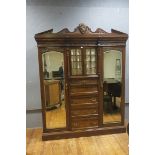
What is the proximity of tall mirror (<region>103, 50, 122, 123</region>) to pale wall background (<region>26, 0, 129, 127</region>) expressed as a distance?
34.4 inches

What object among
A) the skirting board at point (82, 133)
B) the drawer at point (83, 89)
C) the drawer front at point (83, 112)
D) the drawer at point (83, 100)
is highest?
the drawer at point (83, 89)

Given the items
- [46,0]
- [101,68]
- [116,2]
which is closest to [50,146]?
[101,68]

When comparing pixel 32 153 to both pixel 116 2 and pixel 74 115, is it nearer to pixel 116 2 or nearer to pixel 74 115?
pixel 74 115

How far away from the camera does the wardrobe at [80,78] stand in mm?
3555

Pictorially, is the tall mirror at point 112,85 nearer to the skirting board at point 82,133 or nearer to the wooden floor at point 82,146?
the skirting board at point 82,133

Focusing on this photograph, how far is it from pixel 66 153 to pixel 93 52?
1859 millimetres

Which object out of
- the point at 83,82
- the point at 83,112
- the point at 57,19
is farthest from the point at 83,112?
the point at 57,19

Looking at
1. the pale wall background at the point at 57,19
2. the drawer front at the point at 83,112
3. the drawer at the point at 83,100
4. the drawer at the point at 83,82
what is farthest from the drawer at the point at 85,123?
the pale wall background at the point at 57,19

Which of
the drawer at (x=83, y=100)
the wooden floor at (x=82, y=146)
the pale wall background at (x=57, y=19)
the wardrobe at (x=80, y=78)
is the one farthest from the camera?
the pale wall background at (x=57, y=19)

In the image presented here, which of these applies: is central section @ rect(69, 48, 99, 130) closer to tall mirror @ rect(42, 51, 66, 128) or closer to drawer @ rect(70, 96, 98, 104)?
drawer @ rect(70, 96, 98, 104)


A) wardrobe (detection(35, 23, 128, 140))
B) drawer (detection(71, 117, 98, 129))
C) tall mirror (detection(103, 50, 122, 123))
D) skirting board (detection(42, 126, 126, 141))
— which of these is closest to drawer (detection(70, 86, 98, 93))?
wardrobe (detection(35, 23, 128, 140))

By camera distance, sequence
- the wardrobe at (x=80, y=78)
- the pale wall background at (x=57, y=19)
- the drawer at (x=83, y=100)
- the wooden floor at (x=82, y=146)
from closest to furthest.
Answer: the wooden floor at (x=82, y=146) < the wardrobe at (x=80, y=78) < the drawer at (x=83, y=100) < the pale wall background at (x=57, y=19)

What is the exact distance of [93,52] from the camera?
368 cm

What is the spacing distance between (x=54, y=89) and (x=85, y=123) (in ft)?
2.92
